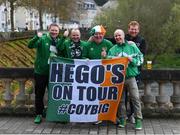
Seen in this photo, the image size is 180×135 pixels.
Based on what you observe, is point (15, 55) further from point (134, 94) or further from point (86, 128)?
point (134, 94)

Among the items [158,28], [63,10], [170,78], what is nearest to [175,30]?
[158,28]

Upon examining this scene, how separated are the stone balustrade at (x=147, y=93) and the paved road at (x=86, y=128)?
0.29 meters

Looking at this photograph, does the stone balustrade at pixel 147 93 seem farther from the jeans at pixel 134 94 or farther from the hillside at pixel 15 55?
the hillside at pixel 15 55

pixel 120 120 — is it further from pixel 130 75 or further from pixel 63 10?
pixel 63 10

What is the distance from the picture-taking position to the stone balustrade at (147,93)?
10016 millimetres

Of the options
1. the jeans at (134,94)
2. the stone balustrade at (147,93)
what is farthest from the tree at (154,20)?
the jeans at (134,94)

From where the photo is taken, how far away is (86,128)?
9.31 meters

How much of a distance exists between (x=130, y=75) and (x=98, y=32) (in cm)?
99

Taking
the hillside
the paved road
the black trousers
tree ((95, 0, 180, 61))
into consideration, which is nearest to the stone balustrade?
the paved road

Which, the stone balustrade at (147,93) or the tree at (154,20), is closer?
the stone balustrade at (147,93)

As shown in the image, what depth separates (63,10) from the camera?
220 feet

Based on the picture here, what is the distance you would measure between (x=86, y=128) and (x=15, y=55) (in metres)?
23.4

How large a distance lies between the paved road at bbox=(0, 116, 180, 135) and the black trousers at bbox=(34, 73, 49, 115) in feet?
0.98

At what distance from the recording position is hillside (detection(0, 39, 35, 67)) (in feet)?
93.8
